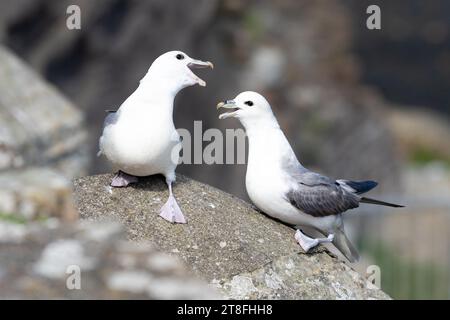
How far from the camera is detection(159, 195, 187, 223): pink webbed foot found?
18.9 ft

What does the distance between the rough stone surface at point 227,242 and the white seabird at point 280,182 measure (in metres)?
0.12

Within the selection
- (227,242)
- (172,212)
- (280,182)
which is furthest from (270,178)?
(172,212)

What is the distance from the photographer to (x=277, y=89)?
15.0m

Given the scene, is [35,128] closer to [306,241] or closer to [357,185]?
[357,185]

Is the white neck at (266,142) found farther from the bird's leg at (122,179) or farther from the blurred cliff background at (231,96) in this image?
the blurred cliff background at (231,96)

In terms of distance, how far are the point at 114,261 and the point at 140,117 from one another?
115cm

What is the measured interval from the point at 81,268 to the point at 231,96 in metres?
8.16

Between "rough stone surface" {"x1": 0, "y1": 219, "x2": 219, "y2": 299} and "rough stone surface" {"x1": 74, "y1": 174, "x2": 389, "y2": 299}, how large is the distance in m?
0.27

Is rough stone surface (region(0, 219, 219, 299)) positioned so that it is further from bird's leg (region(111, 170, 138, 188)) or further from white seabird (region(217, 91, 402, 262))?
white seabird (region(217, 91, 402, 262))

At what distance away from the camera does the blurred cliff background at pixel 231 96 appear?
8.51 meters

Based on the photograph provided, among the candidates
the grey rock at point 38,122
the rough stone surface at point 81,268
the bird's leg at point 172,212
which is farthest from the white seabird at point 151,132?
the grey rock at point 38,122
